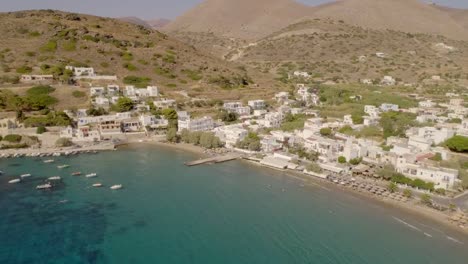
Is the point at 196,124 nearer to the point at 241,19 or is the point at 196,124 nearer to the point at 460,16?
the point at 241,19

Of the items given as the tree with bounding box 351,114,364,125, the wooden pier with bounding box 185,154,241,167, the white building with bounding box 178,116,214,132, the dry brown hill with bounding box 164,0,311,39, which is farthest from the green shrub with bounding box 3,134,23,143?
the dry brown hill with bounding box 164,0,311,39

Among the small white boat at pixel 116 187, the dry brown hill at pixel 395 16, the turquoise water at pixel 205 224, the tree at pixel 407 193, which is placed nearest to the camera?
the turquoise water at pixel 205 224

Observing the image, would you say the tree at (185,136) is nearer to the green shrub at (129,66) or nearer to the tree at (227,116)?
the tree at (227,116)

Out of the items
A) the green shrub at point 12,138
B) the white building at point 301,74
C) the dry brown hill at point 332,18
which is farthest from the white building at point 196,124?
the dry brown hill at point 332,18

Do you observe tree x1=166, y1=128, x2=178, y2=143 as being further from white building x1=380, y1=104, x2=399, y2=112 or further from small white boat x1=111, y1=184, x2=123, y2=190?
white building x1=380, y1=104, x2=399, y2=112

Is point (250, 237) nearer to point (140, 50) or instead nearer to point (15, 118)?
point (15, 118)

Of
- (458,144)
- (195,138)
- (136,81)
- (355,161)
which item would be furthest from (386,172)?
(136,81)

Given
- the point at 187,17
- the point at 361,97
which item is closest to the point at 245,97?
the point at 361,97
